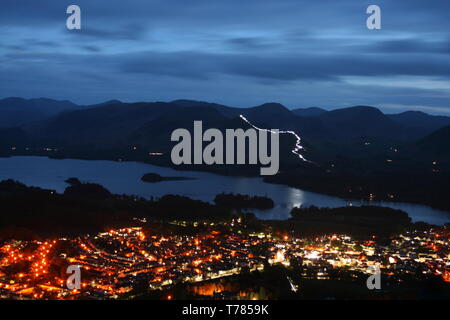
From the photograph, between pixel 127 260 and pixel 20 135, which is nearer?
pixel 127 260

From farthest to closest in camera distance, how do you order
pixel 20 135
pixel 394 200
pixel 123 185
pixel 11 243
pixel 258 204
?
pixel 20 135 < pixel 123 185 < pixel 394 200 < pixel 258 204 < pixel 11 243

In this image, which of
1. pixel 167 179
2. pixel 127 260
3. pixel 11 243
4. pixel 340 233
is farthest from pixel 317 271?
pixel 167 179

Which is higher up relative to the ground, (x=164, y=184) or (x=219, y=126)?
(x=219, y=126)

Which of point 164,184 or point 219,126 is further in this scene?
point 219,126

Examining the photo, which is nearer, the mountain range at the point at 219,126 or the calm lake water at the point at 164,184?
the calm lake water at the point at 164,184

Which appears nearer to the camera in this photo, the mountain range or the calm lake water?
the calm lake water

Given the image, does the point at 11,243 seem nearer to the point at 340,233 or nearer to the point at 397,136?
the point at 340,233
